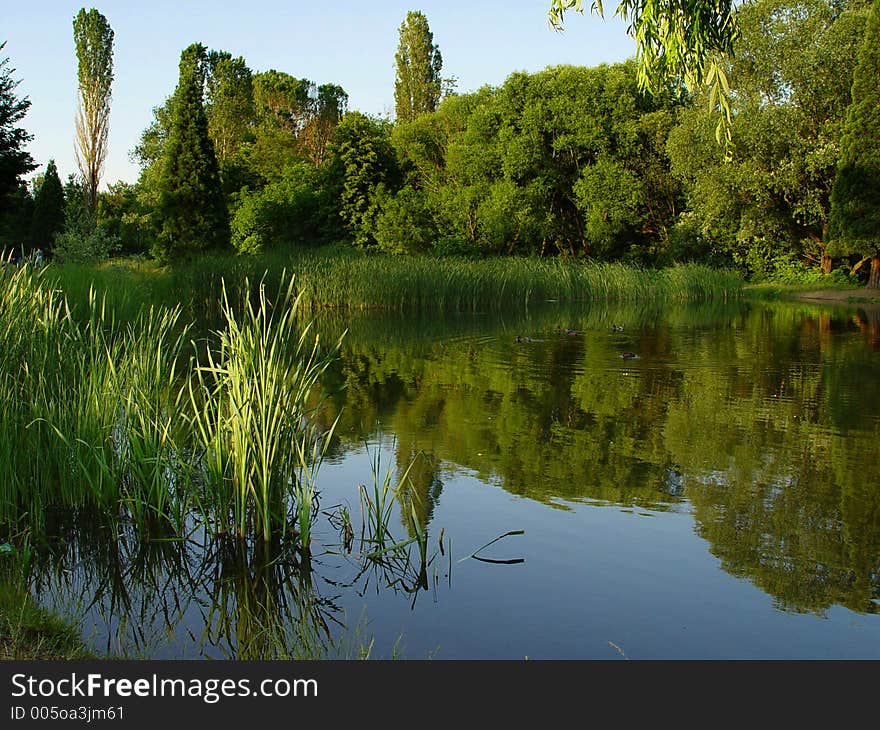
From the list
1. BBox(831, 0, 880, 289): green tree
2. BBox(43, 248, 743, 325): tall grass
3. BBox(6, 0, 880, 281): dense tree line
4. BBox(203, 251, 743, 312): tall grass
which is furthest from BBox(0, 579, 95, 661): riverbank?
BBox(831, 0, 880, 289): green tree

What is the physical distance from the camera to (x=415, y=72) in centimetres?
4447

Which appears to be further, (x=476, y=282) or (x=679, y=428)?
(x=476, y=282)

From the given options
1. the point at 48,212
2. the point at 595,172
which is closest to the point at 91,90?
the point at 48,212

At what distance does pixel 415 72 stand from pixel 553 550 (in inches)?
1680

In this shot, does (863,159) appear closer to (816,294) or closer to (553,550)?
(816,294)

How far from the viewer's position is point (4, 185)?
2650cm

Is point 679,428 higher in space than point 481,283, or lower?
lower

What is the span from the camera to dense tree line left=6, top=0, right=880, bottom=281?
2666 centimetres

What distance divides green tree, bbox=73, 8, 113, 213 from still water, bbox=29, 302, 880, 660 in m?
37.4

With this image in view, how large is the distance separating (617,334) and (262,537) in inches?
493
